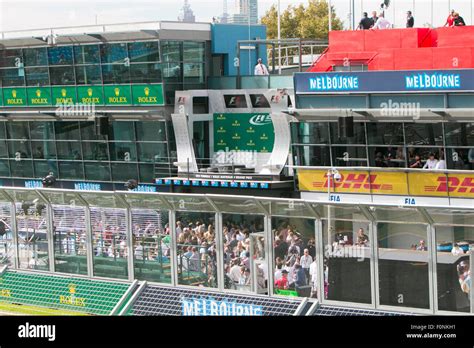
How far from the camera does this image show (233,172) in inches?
1518

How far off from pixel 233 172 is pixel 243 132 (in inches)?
86.0

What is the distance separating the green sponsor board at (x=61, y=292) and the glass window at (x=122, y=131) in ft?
72.4

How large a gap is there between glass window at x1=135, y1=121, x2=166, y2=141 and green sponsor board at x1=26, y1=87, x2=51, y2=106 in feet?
14.1

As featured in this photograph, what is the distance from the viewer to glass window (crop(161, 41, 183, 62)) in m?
39.6

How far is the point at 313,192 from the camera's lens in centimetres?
3556

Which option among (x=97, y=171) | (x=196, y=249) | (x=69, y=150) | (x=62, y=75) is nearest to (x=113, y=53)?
(x=62, y=75)

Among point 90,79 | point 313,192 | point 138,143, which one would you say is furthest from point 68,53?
point 313,192

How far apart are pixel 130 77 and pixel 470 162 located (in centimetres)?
→ 1466

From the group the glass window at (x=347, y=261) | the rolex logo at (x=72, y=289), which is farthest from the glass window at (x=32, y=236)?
the glass window at (x=347, y=261)

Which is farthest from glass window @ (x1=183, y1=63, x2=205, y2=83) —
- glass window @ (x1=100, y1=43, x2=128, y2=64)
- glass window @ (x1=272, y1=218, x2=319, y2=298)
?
glass window @ (x1=272, y1=218, x2=319, y2=298)

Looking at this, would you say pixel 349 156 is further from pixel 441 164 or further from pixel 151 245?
pixel 151 245

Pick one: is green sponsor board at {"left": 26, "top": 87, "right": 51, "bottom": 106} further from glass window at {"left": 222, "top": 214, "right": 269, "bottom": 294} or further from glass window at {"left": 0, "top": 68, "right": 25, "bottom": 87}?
glass window at {"left": 222, "top": 214, "right": 269, "bottom": 294}

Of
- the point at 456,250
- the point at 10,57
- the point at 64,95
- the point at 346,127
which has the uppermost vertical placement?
the point at 10,57

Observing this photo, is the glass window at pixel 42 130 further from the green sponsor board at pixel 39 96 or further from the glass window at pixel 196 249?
the glass window at pixel 196 249
